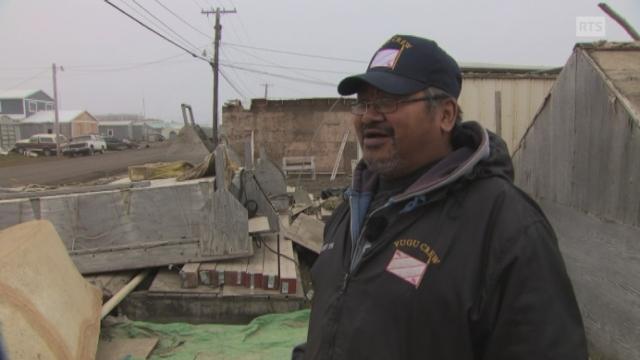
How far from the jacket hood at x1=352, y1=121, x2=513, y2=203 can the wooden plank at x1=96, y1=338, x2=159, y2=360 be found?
13.6 feet

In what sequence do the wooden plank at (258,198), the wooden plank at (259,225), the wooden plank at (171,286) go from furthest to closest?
the wooden plank at (258,198)
the wooden plank at (259,225)
the wooden plank at (171,286)

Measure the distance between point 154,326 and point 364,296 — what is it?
4567 mm

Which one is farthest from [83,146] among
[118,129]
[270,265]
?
[118,129]

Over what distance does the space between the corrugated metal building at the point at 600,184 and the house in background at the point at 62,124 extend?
6061cm

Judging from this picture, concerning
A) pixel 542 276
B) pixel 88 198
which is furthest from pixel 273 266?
→ pixel 542 276

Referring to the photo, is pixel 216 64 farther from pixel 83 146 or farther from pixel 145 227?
pixel 145 227

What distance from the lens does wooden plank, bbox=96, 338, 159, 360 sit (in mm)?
4598

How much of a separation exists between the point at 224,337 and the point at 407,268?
432cm

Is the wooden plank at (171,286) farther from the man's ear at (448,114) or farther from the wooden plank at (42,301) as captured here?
the man's ear at (448,114)

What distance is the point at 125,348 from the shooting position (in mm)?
4754

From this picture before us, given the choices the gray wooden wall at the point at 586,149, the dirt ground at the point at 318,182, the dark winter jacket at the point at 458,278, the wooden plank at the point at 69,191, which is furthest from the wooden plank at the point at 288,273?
the dirt ground at the point at 318,182

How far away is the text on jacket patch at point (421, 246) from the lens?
1239 mm

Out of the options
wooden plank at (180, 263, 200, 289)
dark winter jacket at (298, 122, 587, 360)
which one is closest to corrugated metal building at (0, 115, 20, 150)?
wooden plank at (180, 263, 200, 289)

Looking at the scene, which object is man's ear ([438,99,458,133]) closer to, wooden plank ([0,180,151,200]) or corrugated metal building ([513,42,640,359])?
corrugated metal building ([513,42,640,359])
